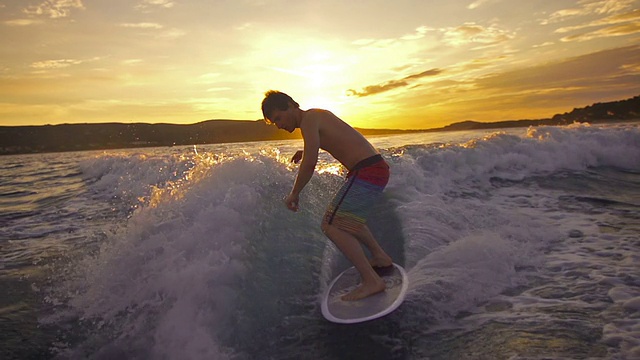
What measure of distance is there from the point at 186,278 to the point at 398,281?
2.34 m

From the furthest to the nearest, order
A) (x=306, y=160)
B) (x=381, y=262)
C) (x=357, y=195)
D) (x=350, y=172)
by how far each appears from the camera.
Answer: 1. (x=381, y=262)
2. (x=350, y=172)
3. (x=357, y=195)
4. (x=306, y=160)

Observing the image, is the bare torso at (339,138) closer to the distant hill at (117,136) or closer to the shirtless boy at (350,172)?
the shirtless boy at (350,172)

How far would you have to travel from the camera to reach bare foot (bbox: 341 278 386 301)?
4.27m

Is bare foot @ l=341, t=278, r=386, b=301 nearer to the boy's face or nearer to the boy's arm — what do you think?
the boy's arm

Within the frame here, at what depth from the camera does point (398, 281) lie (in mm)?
4508

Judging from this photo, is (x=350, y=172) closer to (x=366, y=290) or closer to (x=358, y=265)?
(x=358, y=265)

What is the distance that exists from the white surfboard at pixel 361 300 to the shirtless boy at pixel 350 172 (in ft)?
0.37

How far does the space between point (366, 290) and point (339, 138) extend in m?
1.70

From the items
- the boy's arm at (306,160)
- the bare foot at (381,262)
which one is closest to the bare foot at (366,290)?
the bare foot at (381,262)

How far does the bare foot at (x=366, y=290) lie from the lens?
427 centimetres

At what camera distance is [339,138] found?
4.57 meters

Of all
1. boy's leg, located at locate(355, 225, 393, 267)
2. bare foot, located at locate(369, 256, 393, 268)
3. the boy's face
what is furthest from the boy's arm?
bare foot, located at locate(369, 256, 393, 268)

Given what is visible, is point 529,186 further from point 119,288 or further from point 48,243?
point 48,243

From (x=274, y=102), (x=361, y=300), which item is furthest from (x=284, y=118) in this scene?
(x=361, y=300)
